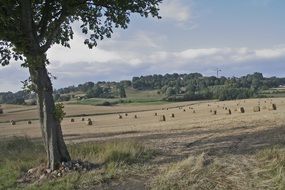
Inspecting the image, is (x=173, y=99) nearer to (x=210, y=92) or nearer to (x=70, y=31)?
(x=210, y=92)

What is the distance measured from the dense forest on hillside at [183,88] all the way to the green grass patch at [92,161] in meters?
77.3

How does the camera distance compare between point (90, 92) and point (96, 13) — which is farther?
point (90, 92)

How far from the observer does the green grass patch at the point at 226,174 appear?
31.0ft

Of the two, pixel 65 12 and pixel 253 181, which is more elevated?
pixel 65 12

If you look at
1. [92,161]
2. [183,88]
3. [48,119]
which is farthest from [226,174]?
[183,88]

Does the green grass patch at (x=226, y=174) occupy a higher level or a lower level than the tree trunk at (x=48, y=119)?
lower

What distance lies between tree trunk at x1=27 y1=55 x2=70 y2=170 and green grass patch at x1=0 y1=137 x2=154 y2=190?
753 millimetres

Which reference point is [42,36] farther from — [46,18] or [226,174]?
[226,174]

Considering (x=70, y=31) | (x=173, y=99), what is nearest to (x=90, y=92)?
(x=173, y=99)

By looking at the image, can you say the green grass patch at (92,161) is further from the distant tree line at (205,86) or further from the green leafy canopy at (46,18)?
the distant tree line at (205,86)

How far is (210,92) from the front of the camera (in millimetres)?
100500

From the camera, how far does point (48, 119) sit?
12.1 metres

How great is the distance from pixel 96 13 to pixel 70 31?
5.61 feet

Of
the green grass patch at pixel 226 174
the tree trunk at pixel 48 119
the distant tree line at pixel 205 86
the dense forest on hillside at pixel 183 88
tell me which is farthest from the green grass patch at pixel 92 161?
the distant tree line at pixel 205 86
